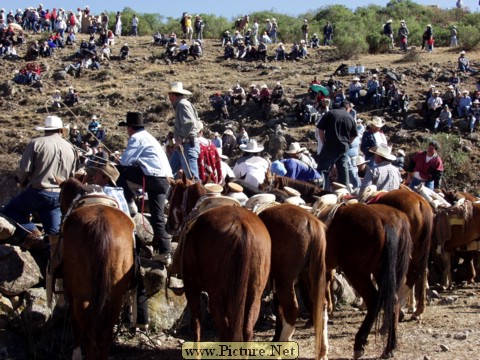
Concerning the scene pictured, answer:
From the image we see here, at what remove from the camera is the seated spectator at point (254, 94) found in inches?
1332

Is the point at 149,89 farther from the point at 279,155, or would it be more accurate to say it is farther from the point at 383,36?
the point at 383,36

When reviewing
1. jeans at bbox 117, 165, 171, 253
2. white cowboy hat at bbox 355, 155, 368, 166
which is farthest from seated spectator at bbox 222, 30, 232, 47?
jeans at bbox 117, 165, 171, 253

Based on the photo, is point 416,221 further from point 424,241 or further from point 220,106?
point 220,106

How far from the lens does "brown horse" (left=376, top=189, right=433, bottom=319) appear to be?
30.6 feet

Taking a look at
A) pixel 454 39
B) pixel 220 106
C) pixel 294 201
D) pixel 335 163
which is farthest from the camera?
pixel 454 39

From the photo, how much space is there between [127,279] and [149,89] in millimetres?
32160

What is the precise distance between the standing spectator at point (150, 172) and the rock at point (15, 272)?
5.07 ft

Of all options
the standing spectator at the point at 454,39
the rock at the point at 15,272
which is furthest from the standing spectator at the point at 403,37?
the rock at the point at 15,272

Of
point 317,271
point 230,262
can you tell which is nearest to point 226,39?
point 317,271

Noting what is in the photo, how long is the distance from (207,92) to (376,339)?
29615 mm

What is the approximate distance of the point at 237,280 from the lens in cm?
659

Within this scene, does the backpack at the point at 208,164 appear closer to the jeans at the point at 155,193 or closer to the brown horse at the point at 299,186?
the brown horse at the point at 299,186

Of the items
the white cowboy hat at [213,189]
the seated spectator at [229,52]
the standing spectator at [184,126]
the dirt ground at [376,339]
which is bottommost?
the dirt ground at [376,339]

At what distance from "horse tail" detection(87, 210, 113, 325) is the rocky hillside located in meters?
21.6
